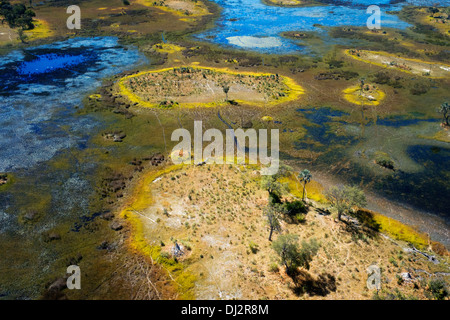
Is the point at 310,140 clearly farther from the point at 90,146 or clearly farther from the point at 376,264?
the point at 90,146

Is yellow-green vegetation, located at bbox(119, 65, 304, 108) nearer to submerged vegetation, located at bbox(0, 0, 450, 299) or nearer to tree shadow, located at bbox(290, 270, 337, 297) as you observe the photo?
submerged vegetation, located at bbox(0, 0, 450, 299)

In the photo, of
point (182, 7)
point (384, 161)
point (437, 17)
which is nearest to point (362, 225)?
point (384, 161)

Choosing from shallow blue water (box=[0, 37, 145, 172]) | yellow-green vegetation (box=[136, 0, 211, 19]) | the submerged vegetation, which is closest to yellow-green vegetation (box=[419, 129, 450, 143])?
the submerged vegetation

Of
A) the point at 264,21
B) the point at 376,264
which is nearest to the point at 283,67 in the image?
the point at 264,21

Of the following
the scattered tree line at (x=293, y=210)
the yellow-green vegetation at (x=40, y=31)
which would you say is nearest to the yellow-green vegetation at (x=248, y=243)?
the scattered tree line at (x=293, y=210)

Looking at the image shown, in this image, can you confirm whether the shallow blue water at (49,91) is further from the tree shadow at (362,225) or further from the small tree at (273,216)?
the tree shadow at (362,225)
